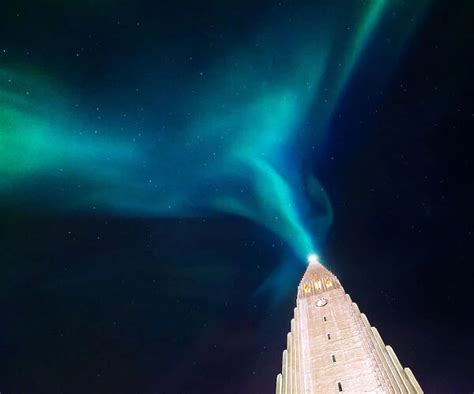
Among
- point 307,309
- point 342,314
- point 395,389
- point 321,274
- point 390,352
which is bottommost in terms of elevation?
point 395,389

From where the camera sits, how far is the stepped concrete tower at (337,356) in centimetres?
3170

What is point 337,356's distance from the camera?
35.4 metres

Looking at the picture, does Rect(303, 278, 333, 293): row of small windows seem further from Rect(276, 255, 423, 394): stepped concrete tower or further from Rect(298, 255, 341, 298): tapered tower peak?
Rect(276, 255, 423, 394): stepped concrete tower

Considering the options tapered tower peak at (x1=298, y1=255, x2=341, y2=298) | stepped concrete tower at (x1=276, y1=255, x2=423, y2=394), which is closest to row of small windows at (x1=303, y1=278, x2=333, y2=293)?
tapered tower peak at (x1=298, y1=255, x2=341, y2=298)

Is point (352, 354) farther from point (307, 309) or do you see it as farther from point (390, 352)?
point (307, 309)

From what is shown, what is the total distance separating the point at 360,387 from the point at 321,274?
23.2 metres

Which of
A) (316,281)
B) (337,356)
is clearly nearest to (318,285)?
(316,281)

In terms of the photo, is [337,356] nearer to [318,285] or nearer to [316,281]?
[318,285]

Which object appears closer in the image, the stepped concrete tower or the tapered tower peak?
the stepped concrete tower

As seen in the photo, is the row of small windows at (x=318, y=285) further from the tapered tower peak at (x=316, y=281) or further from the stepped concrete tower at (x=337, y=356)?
the stepped concrete tower at (x=337, y=356)

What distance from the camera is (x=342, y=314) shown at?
41.5 m

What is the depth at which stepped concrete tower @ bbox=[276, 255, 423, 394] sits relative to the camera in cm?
→ 3170

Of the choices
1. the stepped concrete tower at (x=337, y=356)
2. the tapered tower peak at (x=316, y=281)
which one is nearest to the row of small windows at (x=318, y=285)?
the tapered tower peak at (x=316, y=281)

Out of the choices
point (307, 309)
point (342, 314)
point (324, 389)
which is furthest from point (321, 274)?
point (324, 389)
